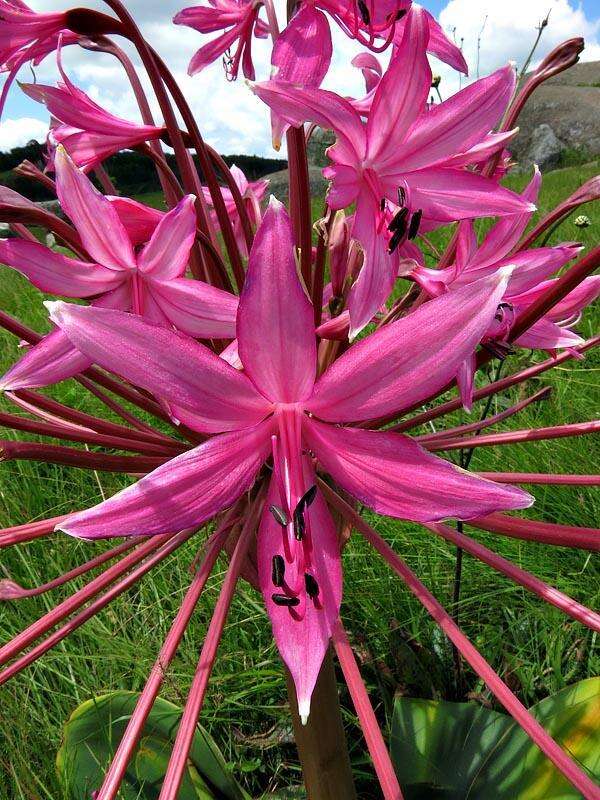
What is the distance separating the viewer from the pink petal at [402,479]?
534mm

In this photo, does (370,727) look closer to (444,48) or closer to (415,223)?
(415,223)

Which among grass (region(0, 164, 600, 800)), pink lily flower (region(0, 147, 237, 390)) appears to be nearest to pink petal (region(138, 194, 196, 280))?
pink lily flower (region(0, 147, 237, 390))

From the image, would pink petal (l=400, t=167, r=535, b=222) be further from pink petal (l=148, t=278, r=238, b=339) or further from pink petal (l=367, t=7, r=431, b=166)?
pink petal (l=148, t=278, r=238, b=339)

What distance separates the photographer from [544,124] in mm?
14953

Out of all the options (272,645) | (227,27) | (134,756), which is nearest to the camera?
(227,27)

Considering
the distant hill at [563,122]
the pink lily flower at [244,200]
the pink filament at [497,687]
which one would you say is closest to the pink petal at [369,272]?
the pink filament at [497,687]

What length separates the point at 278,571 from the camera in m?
0.60

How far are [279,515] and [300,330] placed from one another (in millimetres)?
171

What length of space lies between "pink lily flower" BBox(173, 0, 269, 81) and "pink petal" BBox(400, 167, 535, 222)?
42 cm

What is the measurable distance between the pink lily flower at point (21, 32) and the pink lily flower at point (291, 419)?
0.41 meters

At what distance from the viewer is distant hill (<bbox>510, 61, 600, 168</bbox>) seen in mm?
14414

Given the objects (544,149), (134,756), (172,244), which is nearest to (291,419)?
(172,244)

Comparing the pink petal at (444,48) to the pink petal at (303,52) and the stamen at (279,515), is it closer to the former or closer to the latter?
the pink petal at (303,52)

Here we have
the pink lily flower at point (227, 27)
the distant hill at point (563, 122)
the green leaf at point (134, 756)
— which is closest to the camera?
the pink lily flower at point (227, 27)
